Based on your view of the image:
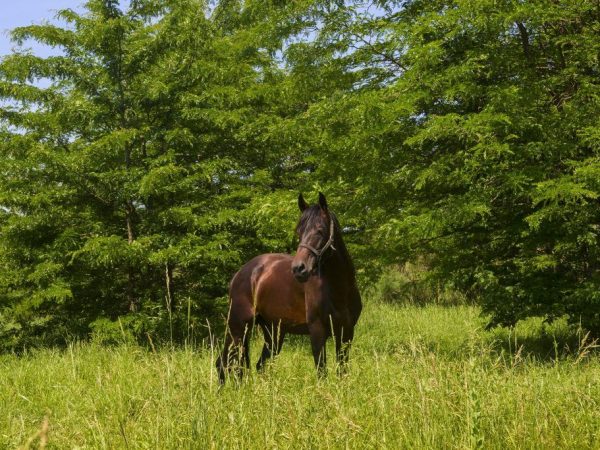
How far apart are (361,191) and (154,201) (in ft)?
17.5

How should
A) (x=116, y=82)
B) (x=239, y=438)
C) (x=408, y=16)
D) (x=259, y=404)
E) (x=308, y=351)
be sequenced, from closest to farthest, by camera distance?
(x=239, y=438), (x=259, y=404), (x=408, y=16), (x=308, y=351), (x=116, y=82)

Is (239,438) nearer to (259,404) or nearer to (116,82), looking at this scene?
(259,404)

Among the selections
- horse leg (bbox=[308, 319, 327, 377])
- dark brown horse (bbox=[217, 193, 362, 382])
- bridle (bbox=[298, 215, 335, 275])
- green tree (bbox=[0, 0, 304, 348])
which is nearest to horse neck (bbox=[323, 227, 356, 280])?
dark brown horse (bbox=[217, 193, 362, 382])

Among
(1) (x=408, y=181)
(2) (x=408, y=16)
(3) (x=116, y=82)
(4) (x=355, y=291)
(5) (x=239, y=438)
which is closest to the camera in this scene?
(5) (x=239, y=438)

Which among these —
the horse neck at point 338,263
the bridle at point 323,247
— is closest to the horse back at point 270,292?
the horse neck at point 338,263

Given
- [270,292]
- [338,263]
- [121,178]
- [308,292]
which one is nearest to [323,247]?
[338,263]

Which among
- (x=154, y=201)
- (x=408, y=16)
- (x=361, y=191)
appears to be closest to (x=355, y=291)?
(x=361, y=191)

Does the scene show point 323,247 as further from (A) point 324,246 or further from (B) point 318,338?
(B) point 318,338

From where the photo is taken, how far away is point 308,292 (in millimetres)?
5859

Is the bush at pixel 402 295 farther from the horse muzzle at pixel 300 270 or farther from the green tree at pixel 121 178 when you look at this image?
the horse muzzle at pixel 300 270

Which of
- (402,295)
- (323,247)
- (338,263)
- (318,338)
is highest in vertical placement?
(323,247)

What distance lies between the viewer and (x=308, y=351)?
33.6ft

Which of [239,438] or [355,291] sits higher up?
[355,291]

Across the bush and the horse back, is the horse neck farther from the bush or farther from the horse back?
the bush
